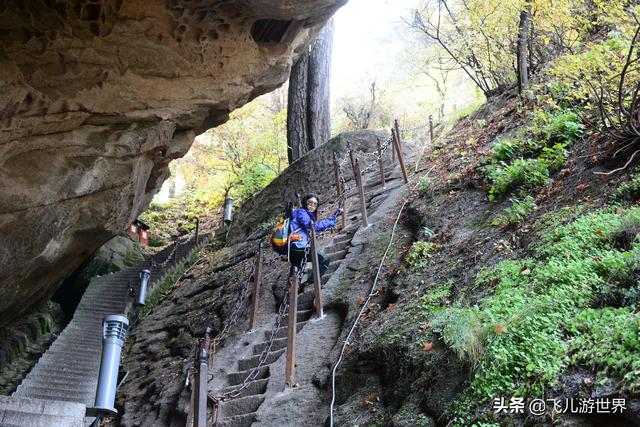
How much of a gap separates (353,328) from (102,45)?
4832mm

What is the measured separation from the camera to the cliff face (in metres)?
6.94

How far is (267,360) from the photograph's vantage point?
25.2ft

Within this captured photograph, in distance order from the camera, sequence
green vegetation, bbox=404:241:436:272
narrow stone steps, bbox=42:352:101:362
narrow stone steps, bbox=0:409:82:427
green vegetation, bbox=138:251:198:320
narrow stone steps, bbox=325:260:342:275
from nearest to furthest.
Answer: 1. narrow stone steps, bbox=0:409:82:427
2. green vegetation, bbox=404:241:436:272
3. narrow stone steps, bbox=325:260:342:275
4. narrow stone steps, bbox=42:352:101:362
5. green vegetation, bbox=138:251:198:320

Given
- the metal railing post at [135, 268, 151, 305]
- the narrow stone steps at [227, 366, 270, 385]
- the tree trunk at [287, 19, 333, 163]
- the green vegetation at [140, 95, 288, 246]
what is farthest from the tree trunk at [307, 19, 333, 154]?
the narrow stone steps at [227, 366, 270, 385]

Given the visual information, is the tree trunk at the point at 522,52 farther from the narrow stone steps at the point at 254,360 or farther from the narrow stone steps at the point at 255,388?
the narrow stone steps at the point at 255,388

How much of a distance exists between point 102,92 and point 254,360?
4209 millimetres

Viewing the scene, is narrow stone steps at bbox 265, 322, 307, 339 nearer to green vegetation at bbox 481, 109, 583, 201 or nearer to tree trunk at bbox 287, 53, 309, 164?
green vegetation at bbox 481, 109, 583, 201

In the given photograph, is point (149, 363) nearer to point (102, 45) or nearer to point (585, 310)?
point (102, 45)

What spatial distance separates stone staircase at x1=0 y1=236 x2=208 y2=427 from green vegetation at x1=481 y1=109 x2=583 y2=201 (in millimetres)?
6159

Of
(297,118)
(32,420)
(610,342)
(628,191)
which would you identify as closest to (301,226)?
(628,191)

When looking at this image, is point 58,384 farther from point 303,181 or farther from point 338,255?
point 303,181

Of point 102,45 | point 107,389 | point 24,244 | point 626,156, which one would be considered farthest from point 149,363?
point 626,156

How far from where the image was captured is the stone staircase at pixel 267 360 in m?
6.62

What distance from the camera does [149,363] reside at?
394 inches
